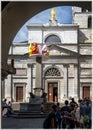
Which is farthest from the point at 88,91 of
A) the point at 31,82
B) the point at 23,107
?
the point at 23,107

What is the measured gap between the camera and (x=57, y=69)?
196 feet

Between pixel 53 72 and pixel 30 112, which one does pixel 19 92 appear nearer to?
pixel 53 72

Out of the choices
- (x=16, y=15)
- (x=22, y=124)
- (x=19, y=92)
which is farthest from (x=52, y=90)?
(x=16, y=15)

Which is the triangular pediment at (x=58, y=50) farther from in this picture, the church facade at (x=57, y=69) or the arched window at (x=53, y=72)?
the arched window at (x=53, y=72)

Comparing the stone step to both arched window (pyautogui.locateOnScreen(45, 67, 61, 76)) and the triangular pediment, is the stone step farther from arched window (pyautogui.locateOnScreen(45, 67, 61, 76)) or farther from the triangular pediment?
the triangular pediment

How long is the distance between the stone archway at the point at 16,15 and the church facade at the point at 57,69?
4114 centimetres

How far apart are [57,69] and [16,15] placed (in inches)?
1713

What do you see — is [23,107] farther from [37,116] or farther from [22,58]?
[22,58]

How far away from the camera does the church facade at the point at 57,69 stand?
59.4 m

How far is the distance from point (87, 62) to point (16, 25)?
43.6 metres

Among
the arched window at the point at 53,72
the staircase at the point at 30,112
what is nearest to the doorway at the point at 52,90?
the arched window at the point at 53,72

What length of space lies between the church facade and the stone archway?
41.1 meters

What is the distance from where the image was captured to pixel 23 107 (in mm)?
30703

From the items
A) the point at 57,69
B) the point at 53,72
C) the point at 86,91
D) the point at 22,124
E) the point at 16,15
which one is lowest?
the point at 86,91
